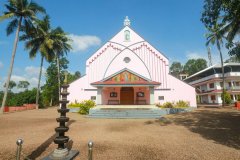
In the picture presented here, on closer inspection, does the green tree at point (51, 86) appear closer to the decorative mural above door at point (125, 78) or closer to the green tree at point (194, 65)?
the decorative mural above door at point (125, 78)

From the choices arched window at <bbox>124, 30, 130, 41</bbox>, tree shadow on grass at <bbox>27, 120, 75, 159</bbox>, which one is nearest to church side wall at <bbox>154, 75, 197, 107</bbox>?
arched window at <bbox>124, 30, 130, 41</bbox>

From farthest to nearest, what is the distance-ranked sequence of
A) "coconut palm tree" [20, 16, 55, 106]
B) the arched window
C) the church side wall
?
"coconut palm tree" [20, 16, 55, 106]
the arched window
the church side wall

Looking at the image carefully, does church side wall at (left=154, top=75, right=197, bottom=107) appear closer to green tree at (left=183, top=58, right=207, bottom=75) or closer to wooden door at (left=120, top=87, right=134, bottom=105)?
wooden door at (left=120, top=87, right=134, bottom=105)

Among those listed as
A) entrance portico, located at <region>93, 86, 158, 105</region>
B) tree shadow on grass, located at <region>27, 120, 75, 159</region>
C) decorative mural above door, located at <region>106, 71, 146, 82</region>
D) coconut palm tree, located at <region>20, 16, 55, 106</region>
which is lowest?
tree shadow on grass, located at <region>27, 120, 75, 159</region>

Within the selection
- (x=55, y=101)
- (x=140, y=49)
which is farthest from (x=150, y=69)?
(x=55, y=101)

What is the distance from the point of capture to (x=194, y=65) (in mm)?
92312

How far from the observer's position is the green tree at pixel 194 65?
9100cm

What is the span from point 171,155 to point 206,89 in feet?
149

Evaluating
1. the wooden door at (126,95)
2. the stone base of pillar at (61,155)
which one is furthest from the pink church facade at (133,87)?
the stone base of pillar at (61,155)

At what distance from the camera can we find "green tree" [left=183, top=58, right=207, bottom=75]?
91.0 metres

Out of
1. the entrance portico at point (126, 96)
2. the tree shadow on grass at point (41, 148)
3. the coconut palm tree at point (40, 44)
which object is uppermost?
the coconut palm tree at point (40, 44)

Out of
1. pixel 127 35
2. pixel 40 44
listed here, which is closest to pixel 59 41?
pixel 40 44

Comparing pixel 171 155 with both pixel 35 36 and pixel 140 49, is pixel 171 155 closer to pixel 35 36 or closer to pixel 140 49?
pixel 140 49

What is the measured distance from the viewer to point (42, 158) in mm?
6480
